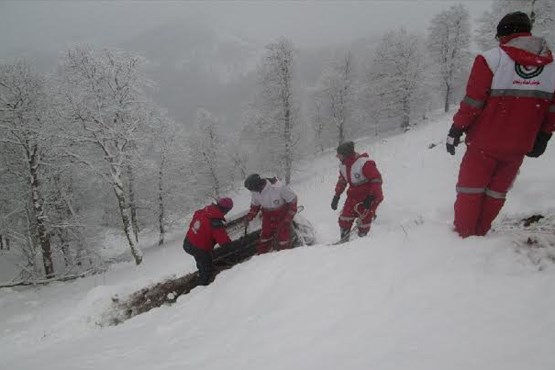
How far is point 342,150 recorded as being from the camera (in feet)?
20.7

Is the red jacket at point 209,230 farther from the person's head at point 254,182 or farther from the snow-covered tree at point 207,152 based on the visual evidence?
the snow-covered tree at point 207,152

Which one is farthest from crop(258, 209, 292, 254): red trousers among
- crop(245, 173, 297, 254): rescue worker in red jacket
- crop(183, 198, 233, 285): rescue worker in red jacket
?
crop(183, 198, 233, 285): rescue worker in red jacket

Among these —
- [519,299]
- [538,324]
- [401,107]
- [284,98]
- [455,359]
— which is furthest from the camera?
[401,107]

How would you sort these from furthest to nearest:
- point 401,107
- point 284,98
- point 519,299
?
point 401,107 < point 284,98 < point 519,299

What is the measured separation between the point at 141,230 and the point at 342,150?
81.0 feet

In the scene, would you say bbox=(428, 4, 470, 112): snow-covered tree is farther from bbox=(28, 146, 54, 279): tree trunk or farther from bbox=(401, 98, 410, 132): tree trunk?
bbox=(28, 146, 54, 279): tree trunk

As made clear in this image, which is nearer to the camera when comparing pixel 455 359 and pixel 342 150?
pixel 455 359

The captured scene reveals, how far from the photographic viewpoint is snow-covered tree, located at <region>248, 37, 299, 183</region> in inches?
993

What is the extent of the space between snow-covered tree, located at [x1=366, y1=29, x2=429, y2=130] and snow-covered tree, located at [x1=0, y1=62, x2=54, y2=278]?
25682 millimetres

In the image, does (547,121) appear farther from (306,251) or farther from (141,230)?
(141,230)

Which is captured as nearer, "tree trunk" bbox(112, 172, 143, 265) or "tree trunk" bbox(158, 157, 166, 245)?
"tree trunk" bbox(112, 172, 143, 265)

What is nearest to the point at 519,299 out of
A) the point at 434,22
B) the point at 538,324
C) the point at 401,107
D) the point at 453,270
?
the point at 538,324

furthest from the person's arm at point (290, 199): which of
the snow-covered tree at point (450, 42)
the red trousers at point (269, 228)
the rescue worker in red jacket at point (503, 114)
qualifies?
the snow-covered tree at point (450, 42)

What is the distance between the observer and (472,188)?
351 centimetres
